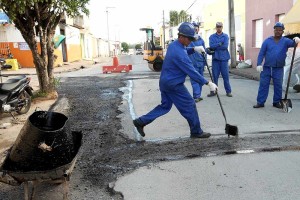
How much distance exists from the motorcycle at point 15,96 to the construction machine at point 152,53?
10.9m

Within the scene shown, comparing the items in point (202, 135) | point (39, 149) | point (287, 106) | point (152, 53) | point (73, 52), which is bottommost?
point (202, 135)

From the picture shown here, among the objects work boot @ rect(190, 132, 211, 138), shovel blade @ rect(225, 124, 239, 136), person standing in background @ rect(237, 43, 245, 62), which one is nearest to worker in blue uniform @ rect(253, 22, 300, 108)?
shovel blade @ rect(225, 124, 239, 136)

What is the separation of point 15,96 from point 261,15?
13.4 meters

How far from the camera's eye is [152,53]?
1925 centimetres

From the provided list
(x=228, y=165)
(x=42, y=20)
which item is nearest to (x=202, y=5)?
(x=42, y=20)

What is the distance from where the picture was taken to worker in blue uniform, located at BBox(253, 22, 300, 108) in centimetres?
735

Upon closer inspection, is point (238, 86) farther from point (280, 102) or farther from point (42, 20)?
point (42, 20)

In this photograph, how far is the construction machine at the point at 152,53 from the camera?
745 inches

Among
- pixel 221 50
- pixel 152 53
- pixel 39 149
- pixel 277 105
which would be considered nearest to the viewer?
pixel 39 149

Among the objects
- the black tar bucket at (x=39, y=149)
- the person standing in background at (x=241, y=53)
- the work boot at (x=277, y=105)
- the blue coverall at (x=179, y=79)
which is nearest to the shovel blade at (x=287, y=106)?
the work boot at (x=277, y=105)

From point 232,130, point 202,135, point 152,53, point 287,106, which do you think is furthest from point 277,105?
point 152,53

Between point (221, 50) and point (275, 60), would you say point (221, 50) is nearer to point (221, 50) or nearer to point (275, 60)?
point (221, 50)

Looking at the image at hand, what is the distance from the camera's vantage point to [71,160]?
346 centimetres

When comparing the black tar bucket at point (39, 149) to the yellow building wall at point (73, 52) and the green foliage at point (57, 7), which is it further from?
the yellow building wall at point (73, 52)
